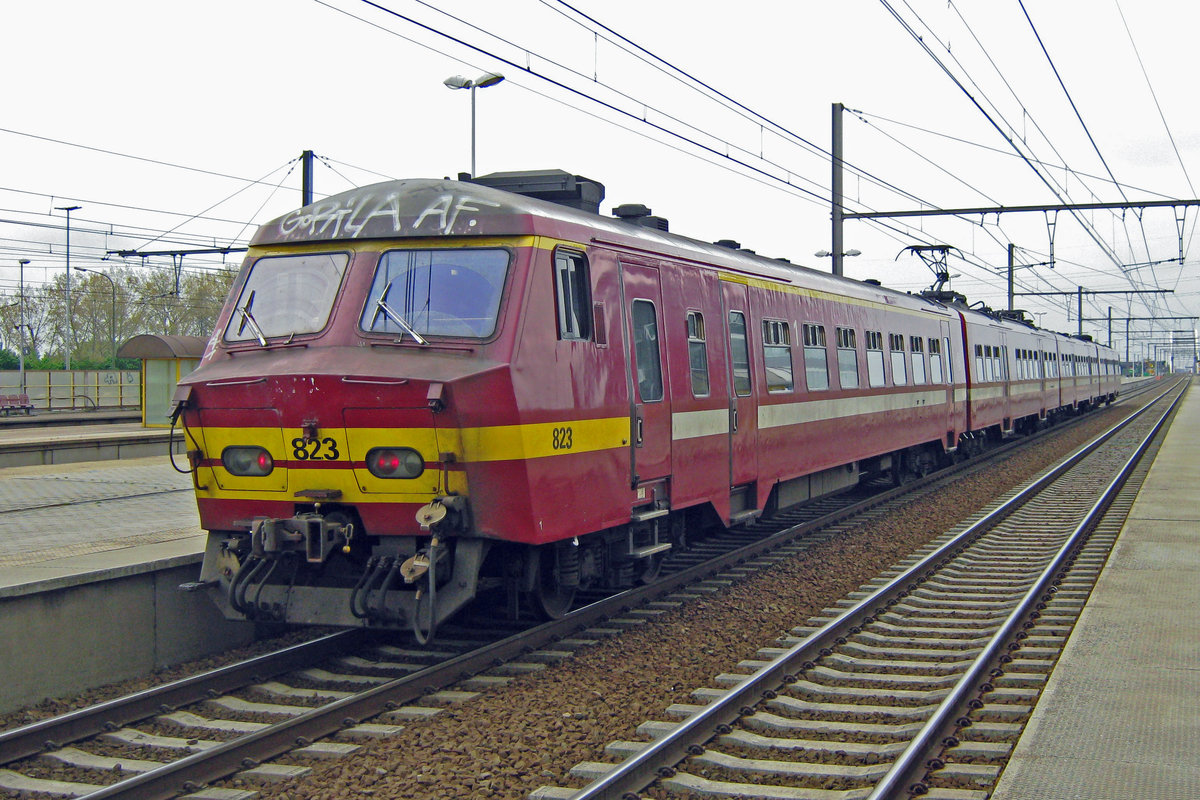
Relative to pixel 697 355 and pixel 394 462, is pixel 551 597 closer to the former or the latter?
pixel 394 462

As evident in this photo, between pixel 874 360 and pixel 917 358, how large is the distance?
277cm

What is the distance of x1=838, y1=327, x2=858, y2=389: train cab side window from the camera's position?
1434 cm

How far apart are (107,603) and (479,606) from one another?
287 cm

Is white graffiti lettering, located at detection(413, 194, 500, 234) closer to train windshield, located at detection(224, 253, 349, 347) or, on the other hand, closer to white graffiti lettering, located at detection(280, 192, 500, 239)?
white graffiti lettering, located at detection(280, 192, 500, 239)

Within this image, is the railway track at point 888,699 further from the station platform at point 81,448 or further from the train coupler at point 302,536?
the station platform at point 81,448

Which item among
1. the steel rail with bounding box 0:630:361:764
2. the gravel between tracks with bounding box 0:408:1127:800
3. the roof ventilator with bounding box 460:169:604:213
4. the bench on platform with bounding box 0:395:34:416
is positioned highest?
the roof ventilator with bounding box 460:169:604:213

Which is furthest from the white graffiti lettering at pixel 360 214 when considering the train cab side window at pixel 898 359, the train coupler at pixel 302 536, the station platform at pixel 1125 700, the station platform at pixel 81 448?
the train cab side window at pixel 898 359

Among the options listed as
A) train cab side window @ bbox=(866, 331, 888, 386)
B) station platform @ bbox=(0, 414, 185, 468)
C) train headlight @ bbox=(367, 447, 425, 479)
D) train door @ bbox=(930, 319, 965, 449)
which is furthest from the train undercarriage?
train door @ bbox=(930, 319, 965, 449)

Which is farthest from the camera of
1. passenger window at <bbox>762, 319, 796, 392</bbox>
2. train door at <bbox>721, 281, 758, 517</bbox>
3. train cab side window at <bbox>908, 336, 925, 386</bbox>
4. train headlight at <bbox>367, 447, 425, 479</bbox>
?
train cab side window at <bbox>908, 336, 925, 386</bbox>

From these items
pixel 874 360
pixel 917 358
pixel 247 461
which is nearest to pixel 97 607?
pixel 247 461

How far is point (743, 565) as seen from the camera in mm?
11570

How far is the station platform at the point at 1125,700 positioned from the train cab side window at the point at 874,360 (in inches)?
196

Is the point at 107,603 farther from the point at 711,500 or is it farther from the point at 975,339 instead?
the point at 975,339

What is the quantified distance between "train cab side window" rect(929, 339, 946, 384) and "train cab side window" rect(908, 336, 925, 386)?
49cm
